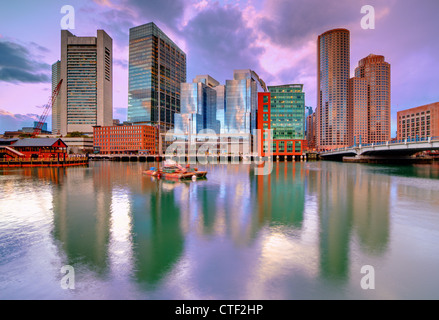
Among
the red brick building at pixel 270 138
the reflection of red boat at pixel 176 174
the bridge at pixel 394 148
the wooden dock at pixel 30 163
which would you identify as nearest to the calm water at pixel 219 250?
the reflection of red boat at pixel 176 174

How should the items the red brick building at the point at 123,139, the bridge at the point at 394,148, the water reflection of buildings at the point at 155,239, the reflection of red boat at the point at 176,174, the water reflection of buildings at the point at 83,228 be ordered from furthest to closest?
1. the red brick building at the point at 123,139
2. the bridge at the point at 394,148
3. the reflection of red boat at the point at 176,174
4. the water reflection of buildings at the point at 83,228
5. the water reflection of buildings at the point at 155,239

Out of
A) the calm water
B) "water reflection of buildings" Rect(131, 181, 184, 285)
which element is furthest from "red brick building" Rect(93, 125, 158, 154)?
"water reflection of buildings" Rect(131, 181, 184, 285)

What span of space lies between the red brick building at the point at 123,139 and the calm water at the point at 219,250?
144011mm

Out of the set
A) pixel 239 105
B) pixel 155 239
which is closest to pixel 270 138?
pixel 239 105

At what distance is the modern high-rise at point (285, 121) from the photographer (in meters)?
151

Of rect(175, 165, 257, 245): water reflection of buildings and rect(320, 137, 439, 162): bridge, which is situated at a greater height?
rect(320, 137, 439, 162): bridge

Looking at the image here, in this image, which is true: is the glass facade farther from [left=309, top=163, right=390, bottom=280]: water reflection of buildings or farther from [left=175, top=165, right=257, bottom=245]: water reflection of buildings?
[left=309, top=163, right=390, bottom=280]: water reflection of buildings

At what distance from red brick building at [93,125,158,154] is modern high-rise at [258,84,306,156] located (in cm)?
8007

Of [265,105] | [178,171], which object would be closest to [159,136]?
[265,105]

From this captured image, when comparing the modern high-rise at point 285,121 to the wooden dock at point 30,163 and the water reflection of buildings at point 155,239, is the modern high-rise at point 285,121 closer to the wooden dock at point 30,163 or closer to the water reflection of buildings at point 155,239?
the wooden dock at point 30,163

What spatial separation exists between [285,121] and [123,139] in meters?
112

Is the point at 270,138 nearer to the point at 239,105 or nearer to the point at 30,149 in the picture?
the point at 239,105

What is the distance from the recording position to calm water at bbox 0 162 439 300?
27.7 ft
